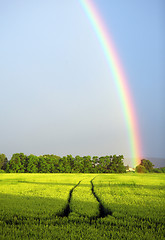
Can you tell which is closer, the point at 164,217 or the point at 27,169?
the point at 164,217

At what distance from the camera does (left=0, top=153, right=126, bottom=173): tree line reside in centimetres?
6644

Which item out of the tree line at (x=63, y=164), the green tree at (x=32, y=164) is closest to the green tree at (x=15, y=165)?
the tree line at (x=63, y=164)

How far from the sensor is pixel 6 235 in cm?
662

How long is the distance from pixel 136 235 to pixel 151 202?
560 cm

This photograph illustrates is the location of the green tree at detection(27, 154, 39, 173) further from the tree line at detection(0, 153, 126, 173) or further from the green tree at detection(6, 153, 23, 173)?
the green tree at detection(6, 153, 23, 173)

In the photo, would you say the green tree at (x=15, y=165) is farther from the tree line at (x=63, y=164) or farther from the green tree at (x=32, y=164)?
the green tree at (x=32, y=164)

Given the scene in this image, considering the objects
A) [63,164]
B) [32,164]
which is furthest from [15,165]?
[63,164]

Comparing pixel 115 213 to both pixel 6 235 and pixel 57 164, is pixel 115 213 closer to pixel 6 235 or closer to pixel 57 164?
pixel 6 235

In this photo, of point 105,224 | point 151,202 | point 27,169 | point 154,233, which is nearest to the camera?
point 154,233

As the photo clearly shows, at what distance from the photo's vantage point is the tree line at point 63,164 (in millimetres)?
66438

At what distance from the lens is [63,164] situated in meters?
70.0

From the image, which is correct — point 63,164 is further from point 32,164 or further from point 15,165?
point 15,165

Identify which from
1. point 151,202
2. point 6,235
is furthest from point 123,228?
point 151,202

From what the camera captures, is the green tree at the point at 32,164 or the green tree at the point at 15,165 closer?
the green tree at the point at 15,165
